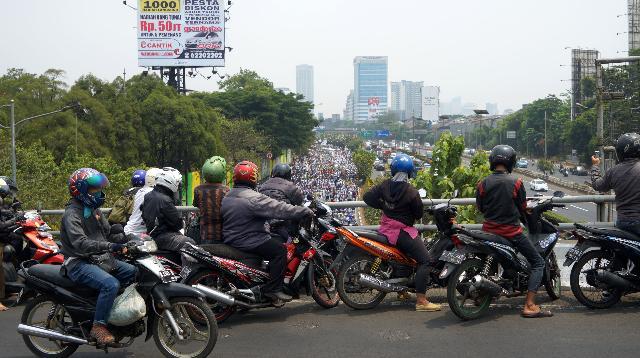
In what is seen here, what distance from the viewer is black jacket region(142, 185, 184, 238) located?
22.9ft

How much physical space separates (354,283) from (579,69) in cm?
7329

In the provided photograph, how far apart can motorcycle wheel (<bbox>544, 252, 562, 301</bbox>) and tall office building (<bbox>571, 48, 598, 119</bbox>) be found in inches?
2765

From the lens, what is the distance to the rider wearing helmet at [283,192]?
300 inches

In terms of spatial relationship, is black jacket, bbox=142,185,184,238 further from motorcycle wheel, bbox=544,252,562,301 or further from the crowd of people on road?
the crowd of people on road

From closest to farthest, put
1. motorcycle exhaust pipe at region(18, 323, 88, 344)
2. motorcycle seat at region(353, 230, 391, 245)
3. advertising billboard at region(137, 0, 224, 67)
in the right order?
motorcycle exhaust pipe at region(18, 323, 88, 344)
motorcycle seat at region(353, 230, 391, 245)
advertising billboard at region(137, 0, 224, 67)

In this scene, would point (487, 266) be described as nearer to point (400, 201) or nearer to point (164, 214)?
point (400, 201)

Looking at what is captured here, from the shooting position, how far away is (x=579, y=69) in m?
74.7

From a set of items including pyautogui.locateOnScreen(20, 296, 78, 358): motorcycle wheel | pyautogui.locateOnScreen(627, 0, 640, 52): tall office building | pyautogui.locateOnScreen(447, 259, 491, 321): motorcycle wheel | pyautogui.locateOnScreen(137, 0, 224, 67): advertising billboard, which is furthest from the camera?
pyautogui.locateOnScreen(627, 0, 640, 52): tall office building

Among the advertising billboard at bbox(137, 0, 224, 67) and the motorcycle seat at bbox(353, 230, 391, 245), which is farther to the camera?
the advertising billboard at bbox(137, 0, 224, 67)

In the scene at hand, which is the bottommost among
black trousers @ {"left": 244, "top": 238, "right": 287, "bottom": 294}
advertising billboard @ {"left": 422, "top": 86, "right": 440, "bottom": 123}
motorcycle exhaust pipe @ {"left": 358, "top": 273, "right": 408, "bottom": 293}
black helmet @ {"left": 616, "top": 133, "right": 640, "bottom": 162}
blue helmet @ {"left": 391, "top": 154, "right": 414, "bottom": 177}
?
motorcycle exhaust pipe @ {"left": 358, "top": 273, "right": 408, "bottom": 293}

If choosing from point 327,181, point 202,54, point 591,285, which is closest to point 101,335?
point 591,285

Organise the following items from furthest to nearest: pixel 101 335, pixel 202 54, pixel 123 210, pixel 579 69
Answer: pixel 579 69 < pixel 202 54 < pixel 123 210 < pixel 101 335

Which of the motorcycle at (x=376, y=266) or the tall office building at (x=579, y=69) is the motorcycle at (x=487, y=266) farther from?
the tall office building at (x=579, y=69)

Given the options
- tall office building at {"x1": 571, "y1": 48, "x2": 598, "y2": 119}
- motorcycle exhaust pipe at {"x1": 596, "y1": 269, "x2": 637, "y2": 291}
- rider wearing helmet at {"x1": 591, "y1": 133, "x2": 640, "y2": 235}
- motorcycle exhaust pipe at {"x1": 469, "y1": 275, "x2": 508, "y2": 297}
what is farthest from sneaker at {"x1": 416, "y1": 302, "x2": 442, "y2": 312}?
tall office building at {"x1": 571, "y1": 48, "x2": 598, "y2": 119}
